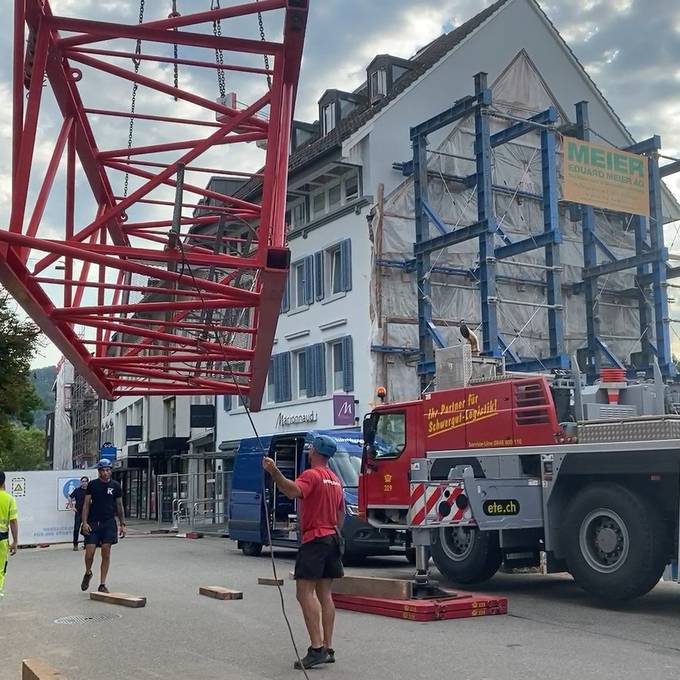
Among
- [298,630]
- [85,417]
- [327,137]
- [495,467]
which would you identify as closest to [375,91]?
[327,137]

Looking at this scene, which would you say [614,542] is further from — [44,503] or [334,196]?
[334,196]

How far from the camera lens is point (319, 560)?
25.3 feet

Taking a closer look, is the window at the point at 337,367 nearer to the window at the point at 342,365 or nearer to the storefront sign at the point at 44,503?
the window at the point at 342,365

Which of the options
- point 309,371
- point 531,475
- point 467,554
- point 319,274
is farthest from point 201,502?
point 531,475

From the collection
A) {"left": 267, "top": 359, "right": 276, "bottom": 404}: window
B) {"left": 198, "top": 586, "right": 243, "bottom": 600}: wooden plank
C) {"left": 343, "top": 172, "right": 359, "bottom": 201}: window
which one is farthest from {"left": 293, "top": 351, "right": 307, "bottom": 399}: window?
{"left": 198, "top": 586, "right": 243, "bottom": 600}: wooden plank

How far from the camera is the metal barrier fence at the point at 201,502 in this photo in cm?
3203

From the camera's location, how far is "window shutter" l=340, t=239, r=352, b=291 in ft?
93.0

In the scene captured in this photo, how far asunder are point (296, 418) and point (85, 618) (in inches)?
792

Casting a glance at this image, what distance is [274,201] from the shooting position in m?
7.07

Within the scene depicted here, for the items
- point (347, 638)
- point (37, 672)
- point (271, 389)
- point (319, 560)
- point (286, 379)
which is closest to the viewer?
point (37, 672)

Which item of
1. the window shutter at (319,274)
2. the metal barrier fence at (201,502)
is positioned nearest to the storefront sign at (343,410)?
the metal barrier fence at (201,502)

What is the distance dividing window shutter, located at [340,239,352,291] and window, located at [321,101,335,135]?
23.0ft

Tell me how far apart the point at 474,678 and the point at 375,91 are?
2694cm

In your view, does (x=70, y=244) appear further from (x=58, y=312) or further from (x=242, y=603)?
(x=242, y=603)
